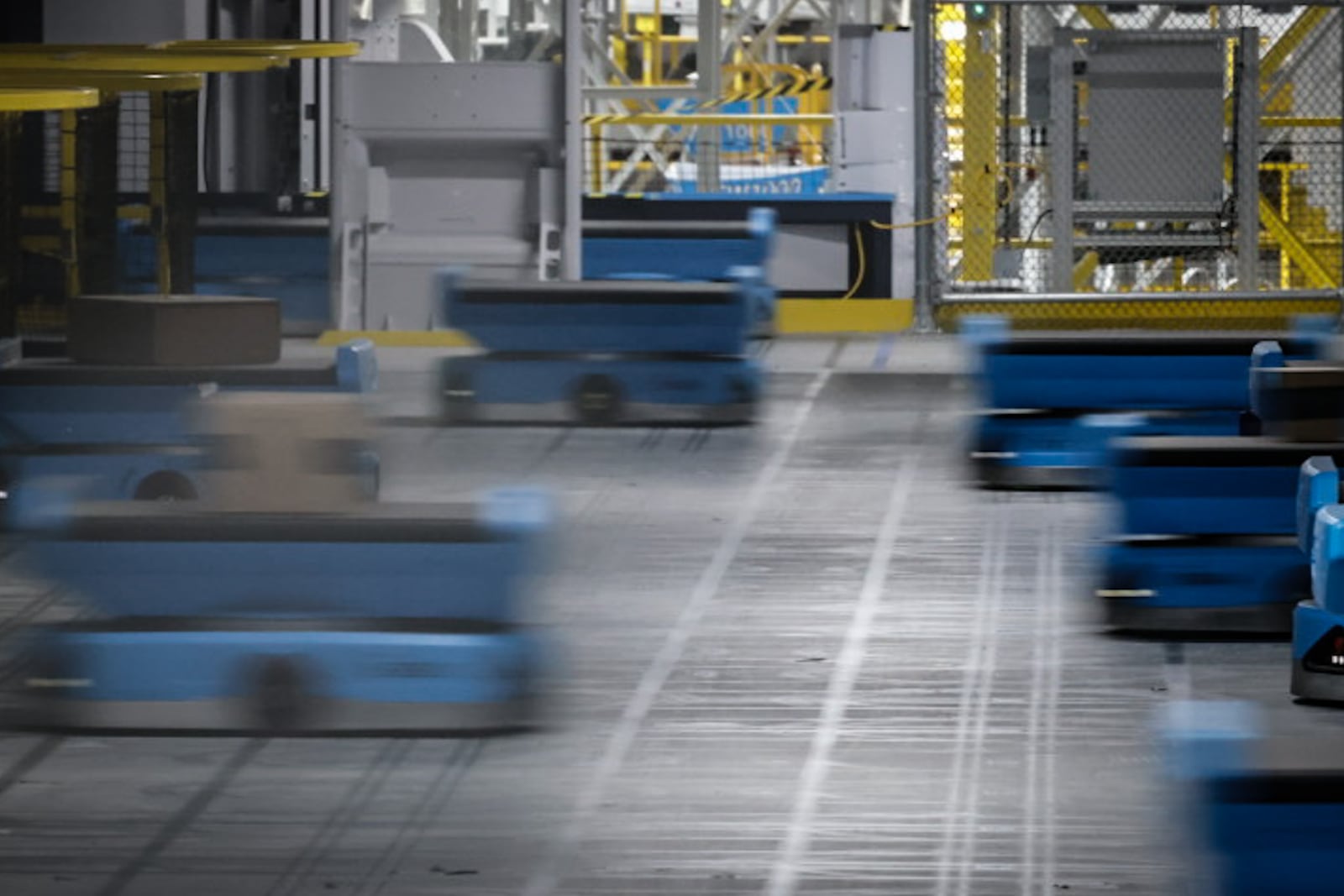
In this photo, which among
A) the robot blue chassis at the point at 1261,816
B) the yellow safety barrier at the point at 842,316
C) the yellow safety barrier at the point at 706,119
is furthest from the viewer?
the yellow safety barrier at the point at 706,119

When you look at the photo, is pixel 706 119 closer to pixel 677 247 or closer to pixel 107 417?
pixel 677 247

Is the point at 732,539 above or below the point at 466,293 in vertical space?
below

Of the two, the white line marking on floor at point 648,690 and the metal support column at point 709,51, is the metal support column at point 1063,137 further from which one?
the metal support column at point 709,51

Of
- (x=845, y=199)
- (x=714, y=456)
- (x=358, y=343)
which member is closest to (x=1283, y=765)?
(x=358, y=343)

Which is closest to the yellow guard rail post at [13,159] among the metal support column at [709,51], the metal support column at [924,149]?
the metal support column at [924,149]

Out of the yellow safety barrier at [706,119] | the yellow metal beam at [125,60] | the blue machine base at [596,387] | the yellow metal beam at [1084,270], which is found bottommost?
the blue machine base at [596,387]

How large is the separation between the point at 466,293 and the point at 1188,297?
21.3 feet

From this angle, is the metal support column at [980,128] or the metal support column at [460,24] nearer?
the metal support column at [980,128]

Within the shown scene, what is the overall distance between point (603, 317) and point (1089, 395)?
3.06 m

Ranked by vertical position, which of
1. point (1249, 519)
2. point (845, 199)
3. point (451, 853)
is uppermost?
point (845, 199)

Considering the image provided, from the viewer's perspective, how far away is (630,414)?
1507 centimetres

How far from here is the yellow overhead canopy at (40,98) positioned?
31.2ft

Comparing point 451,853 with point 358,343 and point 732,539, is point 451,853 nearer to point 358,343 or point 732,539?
point 732,539

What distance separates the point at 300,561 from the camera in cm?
781
